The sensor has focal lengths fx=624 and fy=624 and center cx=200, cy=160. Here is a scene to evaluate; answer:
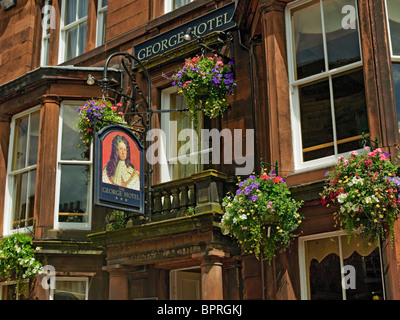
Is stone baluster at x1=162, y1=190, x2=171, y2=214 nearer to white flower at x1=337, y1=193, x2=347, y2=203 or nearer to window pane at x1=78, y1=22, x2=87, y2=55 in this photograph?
white flower at x1=337, y1=193, x2=347, y2=203

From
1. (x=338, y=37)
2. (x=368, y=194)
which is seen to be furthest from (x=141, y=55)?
(x=368, y=194)

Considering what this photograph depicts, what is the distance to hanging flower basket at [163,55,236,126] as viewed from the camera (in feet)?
36.1

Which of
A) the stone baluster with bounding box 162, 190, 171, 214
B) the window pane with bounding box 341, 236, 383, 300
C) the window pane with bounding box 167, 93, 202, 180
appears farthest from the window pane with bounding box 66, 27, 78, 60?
the window pane with bounding box 341, 236, 383, 300

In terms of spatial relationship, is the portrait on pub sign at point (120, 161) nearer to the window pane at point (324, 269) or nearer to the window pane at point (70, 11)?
the window pane at point (324, 269)

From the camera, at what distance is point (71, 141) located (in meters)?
13.4

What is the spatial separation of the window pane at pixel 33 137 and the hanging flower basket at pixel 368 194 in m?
7.69

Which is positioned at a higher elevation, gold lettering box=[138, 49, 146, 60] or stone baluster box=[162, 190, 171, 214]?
gold lettering box=[138, 49, 146, 60]

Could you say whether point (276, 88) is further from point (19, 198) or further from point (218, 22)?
point (19, 198)

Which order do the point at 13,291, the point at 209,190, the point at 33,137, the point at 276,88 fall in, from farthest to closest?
the point at 33,137 < the point at 13,291 < the point at 209,190 < the point at 276,88

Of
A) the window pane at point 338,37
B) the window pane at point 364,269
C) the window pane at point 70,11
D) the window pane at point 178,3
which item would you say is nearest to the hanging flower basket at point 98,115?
the window pane at point 178,3

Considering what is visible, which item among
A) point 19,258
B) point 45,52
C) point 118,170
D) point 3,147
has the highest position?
point 45,52

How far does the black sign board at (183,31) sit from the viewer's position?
1191cm

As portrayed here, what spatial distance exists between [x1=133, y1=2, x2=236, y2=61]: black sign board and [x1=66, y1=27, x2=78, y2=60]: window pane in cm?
257

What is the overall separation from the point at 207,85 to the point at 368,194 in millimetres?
4063
